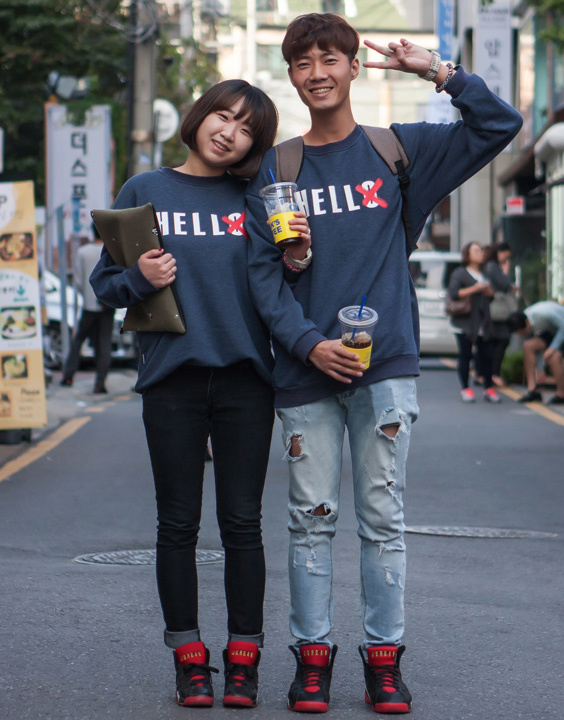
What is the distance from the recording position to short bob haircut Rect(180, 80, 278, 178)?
3.68 m

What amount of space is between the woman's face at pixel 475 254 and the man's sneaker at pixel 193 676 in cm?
1129

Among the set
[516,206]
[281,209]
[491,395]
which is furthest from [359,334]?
[516,206]

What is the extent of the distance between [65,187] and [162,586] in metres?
18.5

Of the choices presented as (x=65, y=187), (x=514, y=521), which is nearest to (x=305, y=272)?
(x=514, y=521)

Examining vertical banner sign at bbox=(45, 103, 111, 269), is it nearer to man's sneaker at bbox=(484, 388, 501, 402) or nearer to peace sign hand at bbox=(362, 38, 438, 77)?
man's sneaker at bbox=(484, 388, 501, 402)

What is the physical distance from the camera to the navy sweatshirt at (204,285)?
3.59m

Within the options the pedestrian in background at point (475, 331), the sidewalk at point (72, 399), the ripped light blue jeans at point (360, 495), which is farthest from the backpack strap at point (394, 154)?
the pedestrian in background at point (475, 331)

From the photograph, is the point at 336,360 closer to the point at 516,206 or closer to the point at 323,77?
the point at 323,77

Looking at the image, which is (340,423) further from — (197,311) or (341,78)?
(341,78)

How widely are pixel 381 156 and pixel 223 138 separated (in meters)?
0.45

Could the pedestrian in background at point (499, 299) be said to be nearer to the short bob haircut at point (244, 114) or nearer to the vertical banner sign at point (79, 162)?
the vertical banner sign at point (79, 162)

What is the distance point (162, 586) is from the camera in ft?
12.1

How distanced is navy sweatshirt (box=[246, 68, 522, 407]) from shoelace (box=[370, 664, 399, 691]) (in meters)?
0.79

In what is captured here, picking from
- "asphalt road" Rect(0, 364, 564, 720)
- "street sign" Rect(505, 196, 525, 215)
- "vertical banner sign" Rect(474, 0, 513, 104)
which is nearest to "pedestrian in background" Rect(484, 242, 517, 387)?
"asphalt road" Rect(0, 364, 564, 720)
